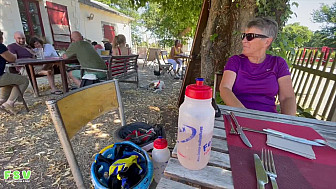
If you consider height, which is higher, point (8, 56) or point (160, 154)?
point (8, 56)

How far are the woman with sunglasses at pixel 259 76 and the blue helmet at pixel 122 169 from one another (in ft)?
3.13

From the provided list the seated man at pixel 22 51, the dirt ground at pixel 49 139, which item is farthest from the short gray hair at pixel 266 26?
the seated man at pixel 22 51

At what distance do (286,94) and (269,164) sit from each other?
4.08 ft

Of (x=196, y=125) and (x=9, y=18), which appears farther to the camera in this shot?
(x=9, y=18)

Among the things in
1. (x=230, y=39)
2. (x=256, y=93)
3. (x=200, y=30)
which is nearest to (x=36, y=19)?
(x=200, y=30)

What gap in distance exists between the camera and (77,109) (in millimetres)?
889

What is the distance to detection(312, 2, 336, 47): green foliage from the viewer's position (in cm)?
2280

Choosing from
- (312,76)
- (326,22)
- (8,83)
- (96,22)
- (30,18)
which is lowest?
(8,83)

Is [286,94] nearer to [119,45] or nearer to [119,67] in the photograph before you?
[119,67]

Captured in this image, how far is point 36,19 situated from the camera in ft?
20.8

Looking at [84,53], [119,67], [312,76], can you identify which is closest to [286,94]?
[312,76]

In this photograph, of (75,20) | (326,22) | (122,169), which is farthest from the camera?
(326,22)

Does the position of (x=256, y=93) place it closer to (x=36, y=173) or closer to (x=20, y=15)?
(x=36, y=173)

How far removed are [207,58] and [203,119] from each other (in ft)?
7.96
